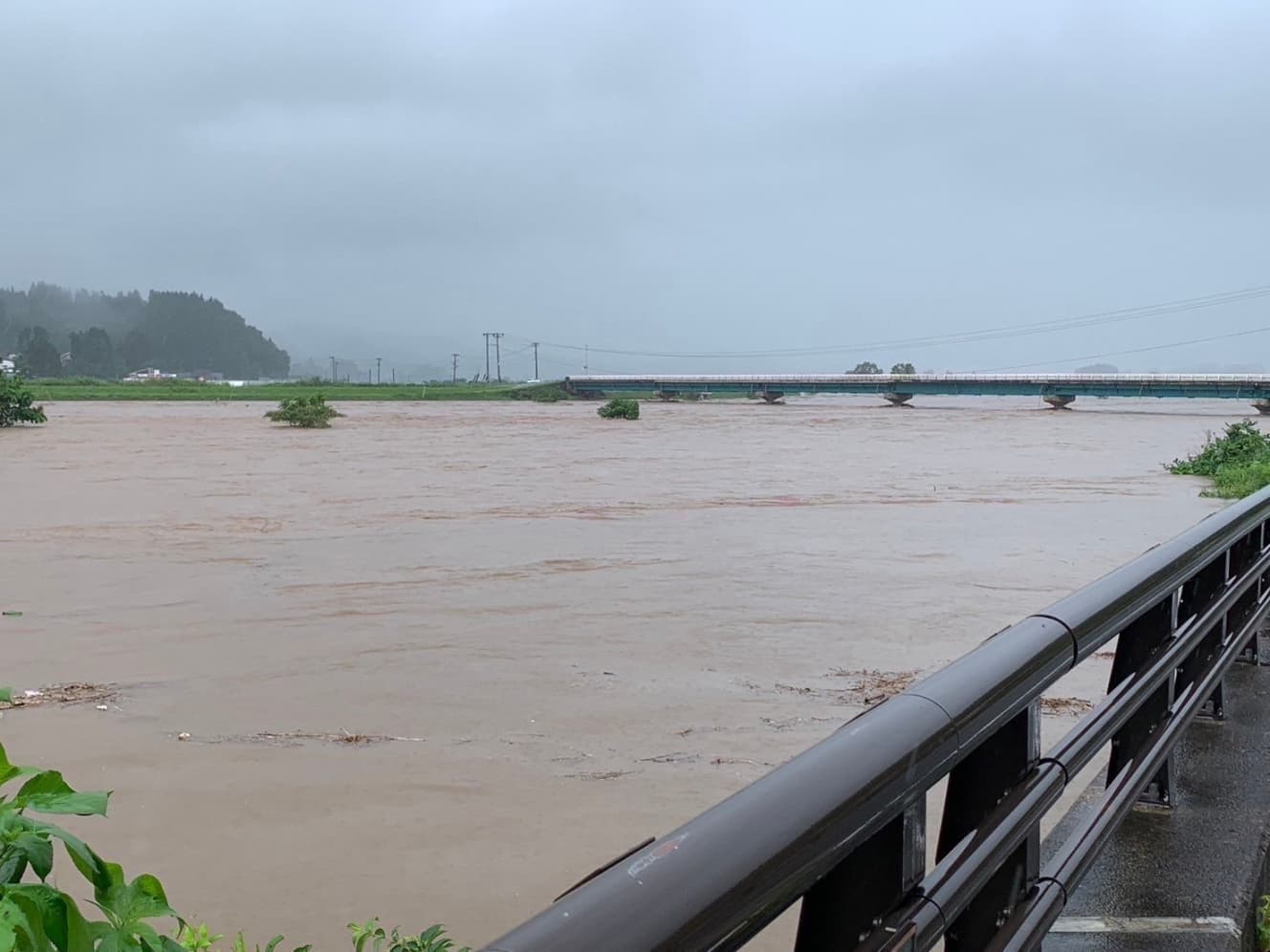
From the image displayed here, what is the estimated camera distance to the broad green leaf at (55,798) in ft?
5.03

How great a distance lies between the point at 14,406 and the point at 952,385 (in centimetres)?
6117

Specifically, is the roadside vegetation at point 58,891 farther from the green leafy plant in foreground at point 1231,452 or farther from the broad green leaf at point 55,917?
the green leafy plant in foreground at point 1231,452

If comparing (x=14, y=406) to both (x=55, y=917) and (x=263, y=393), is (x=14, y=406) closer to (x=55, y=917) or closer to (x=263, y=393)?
(x=55, y=917)

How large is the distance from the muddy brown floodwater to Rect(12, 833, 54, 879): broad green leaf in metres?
3.08

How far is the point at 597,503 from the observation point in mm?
18906

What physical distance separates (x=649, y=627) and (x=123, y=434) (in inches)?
1243

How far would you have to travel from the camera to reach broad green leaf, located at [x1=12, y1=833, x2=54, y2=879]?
1503mm

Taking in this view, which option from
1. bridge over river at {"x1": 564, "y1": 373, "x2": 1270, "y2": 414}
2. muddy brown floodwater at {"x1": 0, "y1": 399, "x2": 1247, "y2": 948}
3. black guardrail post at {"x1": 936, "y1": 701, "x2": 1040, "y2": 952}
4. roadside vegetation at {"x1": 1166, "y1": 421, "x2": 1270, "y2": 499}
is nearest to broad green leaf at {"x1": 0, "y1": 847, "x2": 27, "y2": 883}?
black guardrail post at {"x1": 936, "y1": 701, "x2": 1040, "y2": 952}

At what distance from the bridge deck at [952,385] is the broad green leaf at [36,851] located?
Result: 7704 cm

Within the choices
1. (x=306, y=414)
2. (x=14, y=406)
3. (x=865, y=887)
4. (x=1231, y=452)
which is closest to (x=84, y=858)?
(x=865, y=887)

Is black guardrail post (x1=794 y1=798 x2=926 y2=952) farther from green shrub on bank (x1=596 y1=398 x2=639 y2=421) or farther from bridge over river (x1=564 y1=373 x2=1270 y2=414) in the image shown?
bridge over river (x1=564 y1=373 x2=1270 y2=414)

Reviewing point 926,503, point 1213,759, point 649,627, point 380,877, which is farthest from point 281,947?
point 926,503

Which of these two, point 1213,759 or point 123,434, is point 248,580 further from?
point 123,434

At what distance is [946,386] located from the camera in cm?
8575
